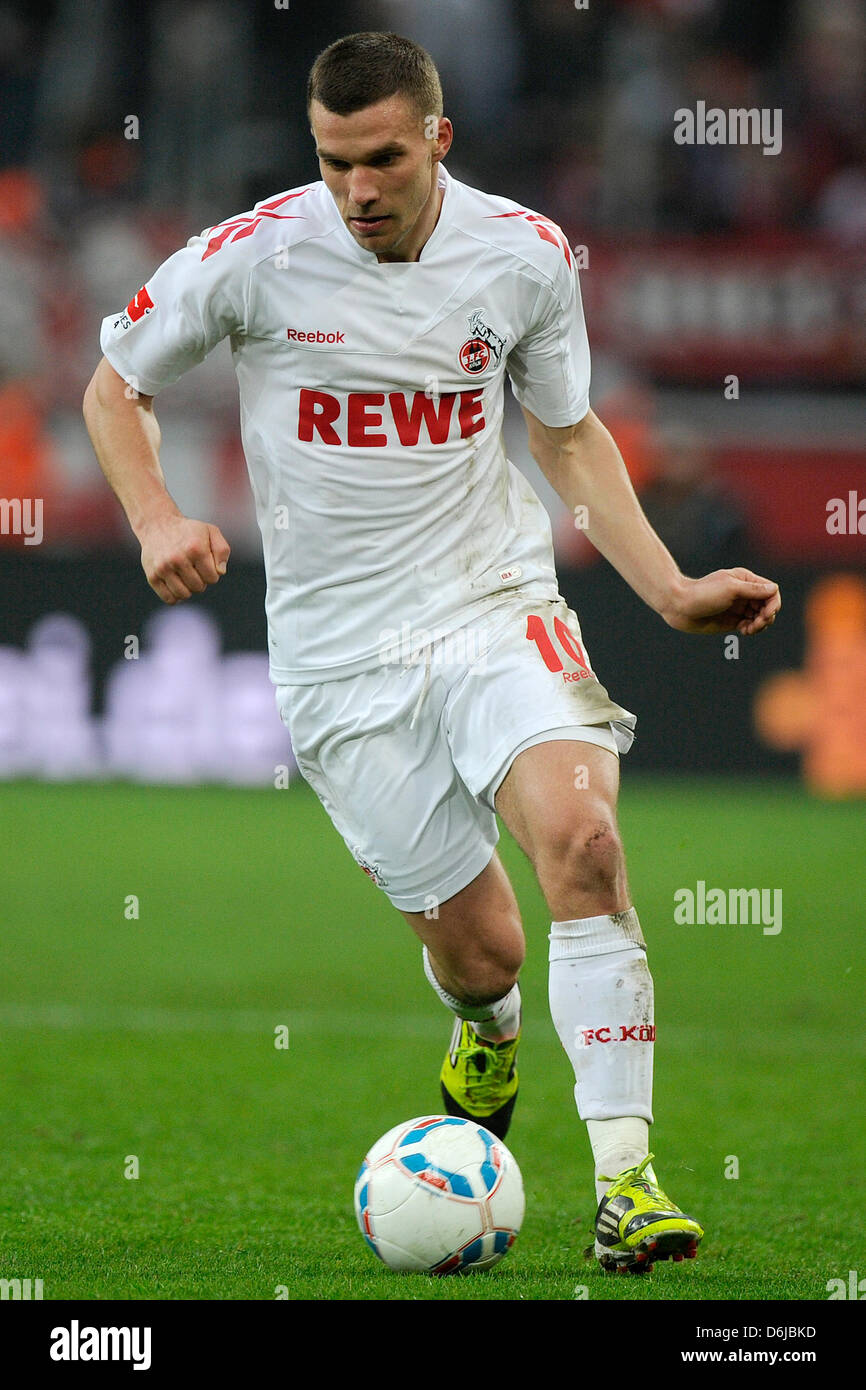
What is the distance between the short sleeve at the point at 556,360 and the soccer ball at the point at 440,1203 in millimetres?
1604

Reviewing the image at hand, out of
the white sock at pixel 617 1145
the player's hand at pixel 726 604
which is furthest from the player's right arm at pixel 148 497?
the white sock at pixel 617 1145

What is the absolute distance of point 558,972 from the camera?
3.75 m

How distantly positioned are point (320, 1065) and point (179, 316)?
3.04m

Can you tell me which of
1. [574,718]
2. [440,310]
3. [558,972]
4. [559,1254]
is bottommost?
[559,1254]

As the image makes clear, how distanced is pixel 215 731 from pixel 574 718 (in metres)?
9.67

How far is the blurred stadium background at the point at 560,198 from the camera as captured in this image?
16844 mm

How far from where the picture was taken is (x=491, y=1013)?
182 inches

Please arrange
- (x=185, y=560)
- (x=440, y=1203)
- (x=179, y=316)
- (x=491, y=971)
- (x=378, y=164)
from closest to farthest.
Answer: (x=185, y=560)
(x=440, y=1203)
(x=378, y=164)
(x=179, y=316)
(x=491, y=971)

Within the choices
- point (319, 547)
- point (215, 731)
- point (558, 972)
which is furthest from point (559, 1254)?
point (215, 731)

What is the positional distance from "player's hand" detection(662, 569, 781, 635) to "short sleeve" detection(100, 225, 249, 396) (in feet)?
3.59

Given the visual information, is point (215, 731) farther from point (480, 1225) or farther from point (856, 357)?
point (480, 1225)

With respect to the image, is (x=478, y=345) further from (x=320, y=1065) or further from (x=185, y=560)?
(x=320, y=1065)

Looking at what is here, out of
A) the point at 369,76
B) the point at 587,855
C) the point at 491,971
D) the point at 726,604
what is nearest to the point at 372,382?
the point at 369,76

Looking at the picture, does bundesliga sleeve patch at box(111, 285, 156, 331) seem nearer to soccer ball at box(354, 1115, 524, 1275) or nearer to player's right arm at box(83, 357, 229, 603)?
player's right arm at box(83, 357, 229, 603)
